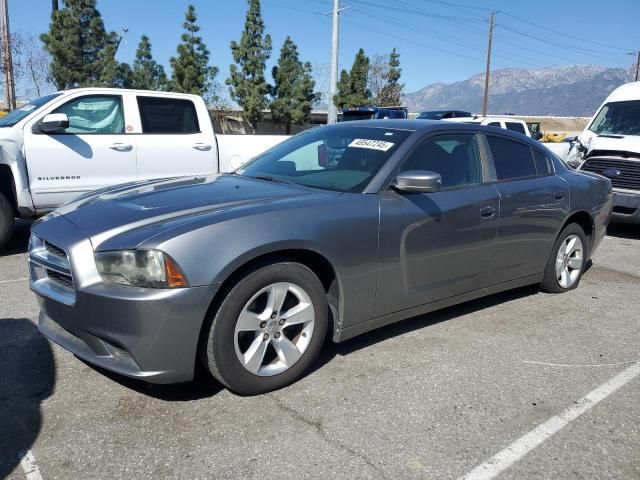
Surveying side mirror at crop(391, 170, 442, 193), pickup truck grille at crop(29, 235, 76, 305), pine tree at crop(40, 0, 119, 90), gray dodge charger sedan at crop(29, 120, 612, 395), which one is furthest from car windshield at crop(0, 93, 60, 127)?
pine tree at crop(40, 0, 119, 90)

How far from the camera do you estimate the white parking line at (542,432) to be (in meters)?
2.57

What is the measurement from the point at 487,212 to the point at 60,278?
9.64 feet

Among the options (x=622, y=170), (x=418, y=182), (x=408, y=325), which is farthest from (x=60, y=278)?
(x=622, y=170)

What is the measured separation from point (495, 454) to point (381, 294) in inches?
47.6

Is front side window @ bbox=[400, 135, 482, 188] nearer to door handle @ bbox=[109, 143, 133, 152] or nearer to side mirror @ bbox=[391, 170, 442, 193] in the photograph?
side mirror @ bbox=[391, 170, 442, 193]

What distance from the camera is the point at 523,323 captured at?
178 inches

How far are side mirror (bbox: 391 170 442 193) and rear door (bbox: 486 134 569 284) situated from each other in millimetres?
1002

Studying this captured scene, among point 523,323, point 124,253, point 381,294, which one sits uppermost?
point 124,253

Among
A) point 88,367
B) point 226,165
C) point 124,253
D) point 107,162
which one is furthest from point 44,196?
point 124,253

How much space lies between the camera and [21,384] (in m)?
3.19

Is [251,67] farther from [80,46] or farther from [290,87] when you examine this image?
[80,46]

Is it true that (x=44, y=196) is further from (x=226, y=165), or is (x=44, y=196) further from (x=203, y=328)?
A: (x=203, y=328)

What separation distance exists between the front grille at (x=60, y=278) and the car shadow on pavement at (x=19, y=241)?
3.67 metres

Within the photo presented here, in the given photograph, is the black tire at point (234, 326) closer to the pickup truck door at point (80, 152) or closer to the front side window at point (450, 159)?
the front side window at point (450, 159)
